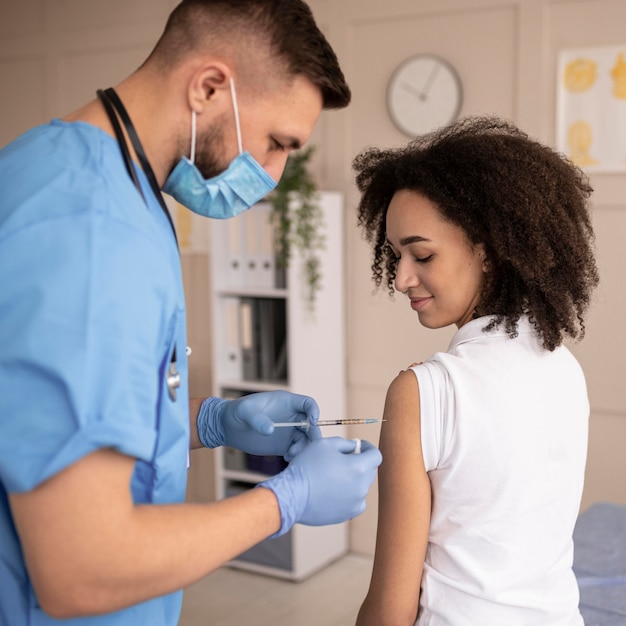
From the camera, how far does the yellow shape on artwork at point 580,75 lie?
289 centimetres

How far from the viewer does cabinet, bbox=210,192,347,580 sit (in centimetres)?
329

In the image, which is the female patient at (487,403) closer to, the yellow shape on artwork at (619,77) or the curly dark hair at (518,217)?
the curly dark hair at (518,217)

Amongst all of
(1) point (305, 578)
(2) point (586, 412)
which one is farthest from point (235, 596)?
(2) point (586, 412)

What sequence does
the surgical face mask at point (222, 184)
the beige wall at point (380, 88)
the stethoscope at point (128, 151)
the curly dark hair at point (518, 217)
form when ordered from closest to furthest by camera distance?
1. the stethoscope at point (128, 151)
2. the surgical face mask at point (222, 184)
3. the curly dark hair at point (518, 217)
4. the beige wall at point (380, 88)

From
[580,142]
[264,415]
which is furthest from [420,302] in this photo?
[580,142]

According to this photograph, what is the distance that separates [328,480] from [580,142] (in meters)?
2.24

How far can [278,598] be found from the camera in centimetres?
318

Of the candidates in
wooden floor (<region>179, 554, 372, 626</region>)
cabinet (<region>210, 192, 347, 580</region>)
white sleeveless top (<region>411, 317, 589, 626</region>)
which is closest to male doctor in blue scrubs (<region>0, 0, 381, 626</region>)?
white sleeveless top (<region>411, 317, 589, 626</region>)

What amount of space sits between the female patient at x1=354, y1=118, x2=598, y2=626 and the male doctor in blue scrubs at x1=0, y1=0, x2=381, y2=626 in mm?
101

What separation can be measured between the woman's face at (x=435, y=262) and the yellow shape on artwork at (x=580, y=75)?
1853mm

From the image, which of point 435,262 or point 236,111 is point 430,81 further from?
point 236,111

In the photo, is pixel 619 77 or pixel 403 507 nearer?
pixel 403 507

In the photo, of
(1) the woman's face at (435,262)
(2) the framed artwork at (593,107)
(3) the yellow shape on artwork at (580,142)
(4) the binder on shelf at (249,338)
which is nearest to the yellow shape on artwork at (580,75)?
(2) the framed artwork at (593,107)

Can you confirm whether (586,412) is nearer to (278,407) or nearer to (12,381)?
(278,407)
